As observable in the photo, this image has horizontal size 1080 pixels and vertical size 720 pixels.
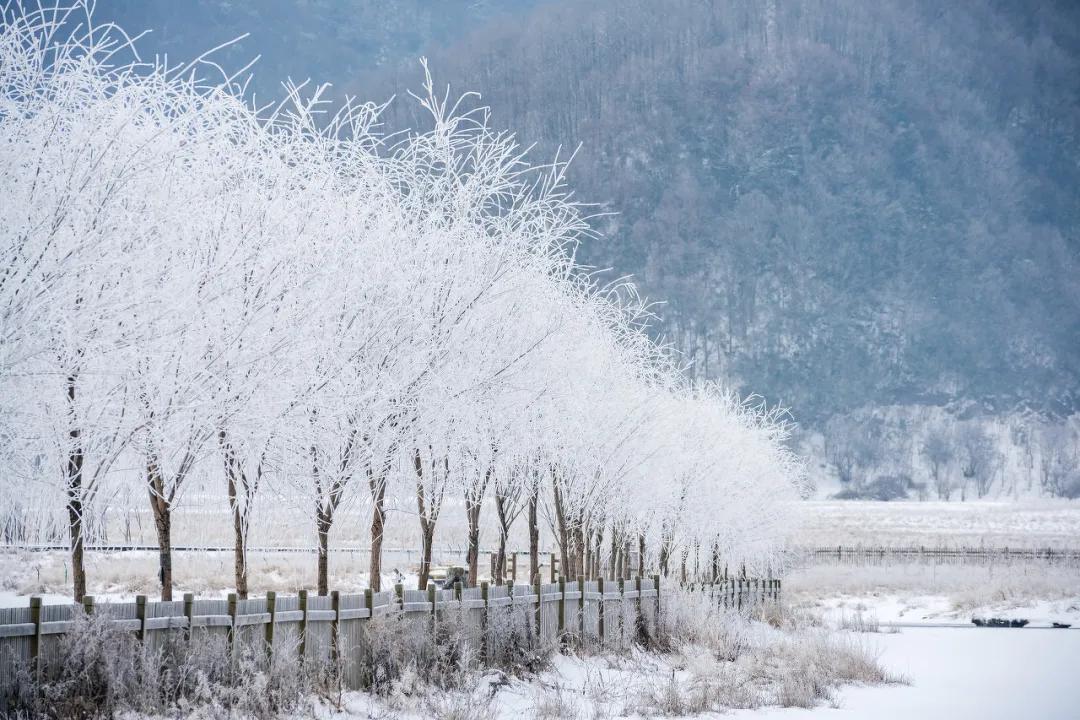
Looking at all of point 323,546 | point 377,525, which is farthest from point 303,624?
point 377,525

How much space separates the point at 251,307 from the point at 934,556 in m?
58.9

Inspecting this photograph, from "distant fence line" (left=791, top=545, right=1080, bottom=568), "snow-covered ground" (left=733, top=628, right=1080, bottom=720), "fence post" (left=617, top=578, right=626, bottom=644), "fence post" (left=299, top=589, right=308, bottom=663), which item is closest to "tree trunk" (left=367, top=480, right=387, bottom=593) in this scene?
"fence post" (left=299, top=589, right=308, bottom=663)

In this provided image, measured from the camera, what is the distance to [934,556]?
65875mm

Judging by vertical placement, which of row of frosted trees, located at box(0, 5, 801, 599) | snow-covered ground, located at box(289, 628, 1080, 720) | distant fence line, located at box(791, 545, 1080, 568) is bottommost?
distant fence line, located at box(791, 545, 1080, 568)

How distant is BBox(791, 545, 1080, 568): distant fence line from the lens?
62031 mm

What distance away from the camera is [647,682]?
16.5 m

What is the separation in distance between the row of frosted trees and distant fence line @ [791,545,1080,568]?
42.9 metres

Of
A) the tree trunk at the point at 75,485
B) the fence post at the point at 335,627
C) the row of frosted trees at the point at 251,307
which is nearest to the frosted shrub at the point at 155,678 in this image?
the fence post at the point at 335,627

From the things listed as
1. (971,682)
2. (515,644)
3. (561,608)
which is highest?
(561,608)

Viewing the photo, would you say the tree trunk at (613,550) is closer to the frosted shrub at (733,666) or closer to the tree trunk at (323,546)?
the frosted shrub at (733,666)

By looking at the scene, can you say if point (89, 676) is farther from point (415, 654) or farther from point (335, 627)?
point (415, 654)

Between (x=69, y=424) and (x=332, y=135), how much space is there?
21.0ft

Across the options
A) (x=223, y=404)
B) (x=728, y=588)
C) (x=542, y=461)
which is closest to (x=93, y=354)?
(x=223, y=404)

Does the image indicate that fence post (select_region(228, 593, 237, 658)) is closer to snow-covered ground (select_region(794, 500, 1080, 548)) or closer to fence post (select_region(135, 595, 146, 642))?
fence post (select_region(135, 595, 146, 642))
